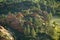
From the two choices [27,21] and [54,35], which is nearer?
[54,35]

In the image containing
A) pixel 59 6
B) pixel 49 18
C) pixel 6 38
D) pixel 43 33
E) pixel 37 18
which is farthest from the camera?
pixel 59 6

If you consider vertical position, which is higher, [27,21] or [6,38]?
[6,38]

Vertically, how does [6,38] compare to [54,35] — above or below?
above

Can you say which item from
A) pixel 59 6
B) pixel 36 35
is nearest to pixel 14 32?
pixel 36 35

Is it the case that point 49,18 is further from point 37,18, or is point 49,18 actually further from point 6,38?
point 6,38

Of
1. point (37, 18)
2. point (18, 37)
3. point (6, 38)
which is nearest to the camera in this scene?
point (6, 38)

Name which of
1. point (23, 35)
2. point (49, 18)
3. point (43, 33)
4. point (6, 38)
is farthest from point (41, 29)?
point (6, 38)

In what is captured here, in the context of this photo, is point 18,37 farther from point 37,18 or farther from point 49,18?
point 49,18

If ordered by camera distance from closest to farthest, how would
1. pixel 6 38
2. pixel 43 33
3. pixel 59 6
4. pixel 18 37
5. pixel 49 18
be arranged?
pixel 6 38
pixel 18 37
pixel 43 33
pixel 49 18
pixel 59 6

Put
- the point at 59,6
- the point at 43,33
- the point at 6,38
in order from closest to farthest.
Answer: the point at 6,38
the point at 43,33
the point at 59,6
